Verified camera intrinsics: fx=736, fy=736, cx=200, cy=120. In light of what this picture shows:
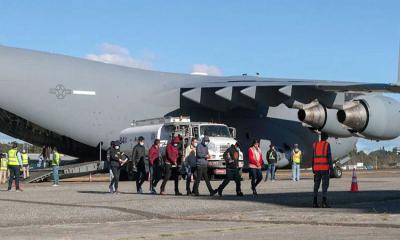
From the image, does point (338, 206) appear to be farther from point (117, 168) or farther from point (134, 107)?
point (134, 107)

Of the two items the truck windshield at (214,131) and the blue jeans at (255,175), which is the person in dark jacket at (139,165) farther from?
the truck windshield at (214,131)

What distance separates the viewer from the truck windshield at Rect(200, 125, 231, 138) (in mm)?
30616

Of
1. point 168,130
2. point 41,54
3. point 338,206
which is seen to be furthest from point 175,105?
point 338,206

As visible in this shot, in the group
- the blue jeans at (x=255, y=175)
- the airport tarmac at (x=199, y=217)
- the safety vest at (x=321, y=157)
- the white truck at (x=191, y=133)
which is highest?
the white truck at (x=191, y=133)

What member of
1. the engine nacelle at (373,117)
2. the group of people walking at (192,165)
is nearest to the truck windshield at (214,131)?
the engine nacelle at (373,117)

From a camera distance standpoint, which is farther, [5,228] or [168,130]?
[168,130]

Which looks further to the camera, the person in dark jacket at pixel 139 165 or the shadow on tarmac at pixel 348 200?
the person in dark jacket at pixel 139 165

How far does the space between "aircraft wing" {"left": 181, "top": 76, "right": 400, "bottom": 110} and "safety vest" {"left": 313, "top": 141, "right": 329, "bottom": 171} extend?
13324mm

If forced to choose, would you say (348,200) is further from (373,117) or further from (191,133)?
(191,133)

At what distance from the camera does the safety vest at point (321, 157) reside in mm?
16734

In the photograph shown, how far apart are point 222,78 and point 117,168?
17.1 metres

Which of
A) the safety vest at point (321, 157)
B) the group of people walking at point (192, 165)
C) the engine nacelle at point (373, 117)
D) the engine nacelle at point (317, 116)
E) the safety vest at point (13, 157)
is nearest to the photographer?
the safety vest at point (321, 157)

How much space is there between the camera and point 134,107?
3441 centimetres

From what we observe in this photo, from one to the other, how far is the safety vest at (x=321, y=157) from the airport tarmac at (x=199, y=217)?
0.87 m
